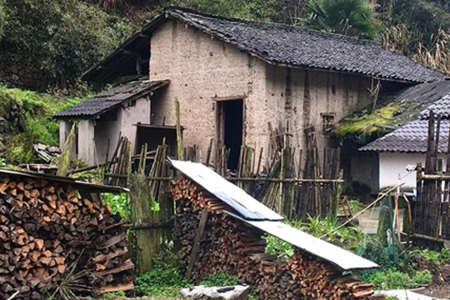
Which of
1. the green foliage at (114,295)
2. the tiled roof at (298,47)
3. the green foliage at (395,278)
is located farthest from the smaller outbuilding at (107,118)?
the green foliage at (395,278)

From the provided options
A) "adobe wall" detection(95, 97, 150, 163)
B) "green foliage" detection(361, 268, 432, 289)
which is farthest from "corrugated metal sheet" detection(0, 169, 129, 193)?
"adobe wall" detection(95, 97, 150, 163)

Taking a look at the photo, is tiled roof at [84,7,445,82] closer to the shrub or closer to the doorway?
the doorway

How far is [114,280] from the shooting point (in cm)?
966

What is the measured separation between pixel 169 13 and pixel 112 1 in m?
12.4

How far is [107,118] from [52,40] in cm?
782

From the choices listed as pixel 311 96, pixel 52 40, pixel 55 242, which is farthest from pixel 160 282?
pixel 52 40

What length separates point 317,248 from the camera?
8.75 meters

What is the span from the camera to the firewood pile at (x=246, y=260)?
8516 mm

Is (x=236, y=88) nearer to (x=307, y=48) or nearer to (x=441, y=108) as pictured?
(x=307, y=48)

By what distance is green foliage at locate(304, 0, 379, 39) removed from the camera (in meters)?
28.6

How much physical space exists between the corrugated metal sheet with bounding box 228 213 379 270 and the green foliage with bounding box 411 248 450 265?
3.62m

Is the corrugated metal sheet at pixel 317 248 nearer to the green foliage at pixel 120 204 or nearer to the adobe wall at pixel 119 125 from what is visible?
the green foliage at pixel 120 204

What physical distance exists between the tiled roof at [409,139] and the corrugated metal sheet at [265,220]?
236 inches

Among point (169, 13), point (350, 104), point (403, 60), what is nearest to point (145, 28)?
point (169, 13)
